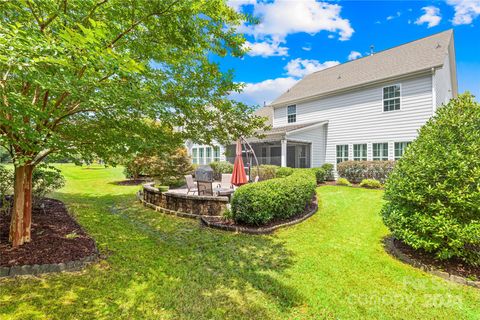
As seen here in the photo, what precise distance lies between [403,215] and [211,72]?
555cm

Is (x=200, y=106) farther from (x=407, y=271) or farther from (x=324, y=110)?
(x=324, y=110)

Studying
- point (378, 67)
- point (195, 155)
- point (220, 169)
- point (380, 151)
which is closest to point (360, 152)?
point (380, 151)

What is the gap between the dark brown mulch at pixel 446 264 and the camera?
449 cm

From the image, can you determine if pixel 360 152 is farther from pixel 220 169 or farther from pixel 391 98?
pixel 220 169

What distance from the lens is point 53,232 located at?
5688 mm

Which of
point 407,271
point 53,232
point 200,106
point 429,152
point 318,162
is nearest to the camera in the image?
point 407,271

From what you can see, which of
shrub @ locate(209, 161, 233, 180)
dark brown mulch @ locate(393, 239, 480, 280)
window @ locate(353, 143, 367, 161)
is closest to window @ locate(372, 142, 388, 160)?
window @ locate(353, 143, 367, 161)

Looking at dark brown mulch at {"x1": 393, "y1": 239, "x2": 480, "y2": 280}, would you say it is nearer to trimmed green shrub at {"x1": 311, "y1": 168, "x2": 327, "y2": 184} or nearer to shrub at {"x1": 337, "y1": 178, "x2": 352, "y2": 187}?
shrub at {"x1": 337, "y1": 178, "x2": 352, "y2": 187}

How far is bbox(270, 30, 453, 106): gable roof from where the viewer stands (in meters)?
13.7

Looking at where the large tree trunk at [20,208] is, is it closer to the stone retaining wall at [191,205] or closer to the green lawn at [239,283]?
the green lawn at [239,283]

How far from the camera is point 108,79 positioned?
4500 millimetres

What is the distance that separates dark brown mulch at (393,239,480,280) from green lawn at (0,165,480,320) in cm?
43

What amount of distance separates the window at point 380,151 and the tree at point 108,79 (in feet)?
37.3

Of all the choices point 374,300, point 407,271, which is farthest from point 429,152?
point 374,300
